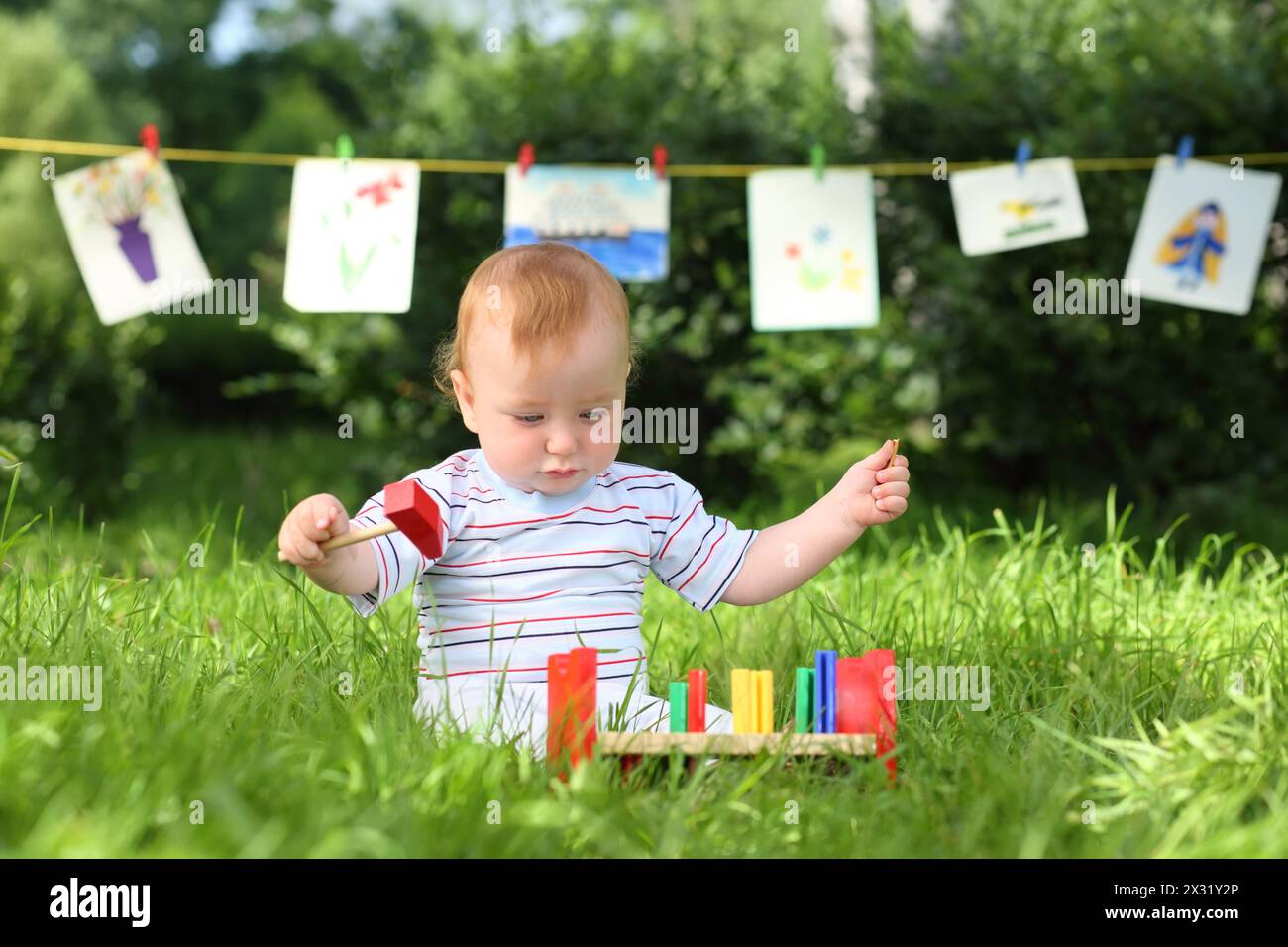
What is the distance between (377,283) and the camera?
4.01 m

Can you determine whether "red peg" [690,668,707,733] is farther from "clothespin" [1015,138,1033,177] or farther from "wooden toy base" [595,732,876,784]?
"clothespin" [1015,138,1033,177]

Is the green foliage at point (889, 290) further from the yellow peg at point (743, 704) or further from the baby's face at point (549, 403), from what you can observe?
the yellow peg at point (743, 704)

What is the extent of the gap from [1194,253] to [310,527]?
11.0 feet

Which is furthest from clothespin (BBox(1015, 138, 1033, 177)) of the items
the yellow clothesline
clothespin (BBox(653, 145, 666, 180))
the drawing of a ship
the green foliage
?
the drawing of a ship

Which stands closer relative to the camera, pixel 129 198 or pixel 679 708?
pixel 679 708

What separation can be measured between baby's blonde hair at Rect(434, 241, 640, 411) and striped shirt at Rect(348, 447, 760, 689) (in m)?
0.25

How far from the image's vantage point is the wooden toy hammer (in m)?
2.07

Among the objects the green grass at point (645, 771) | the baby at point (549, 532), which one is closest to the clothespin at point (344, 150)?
the green grass at point (645, 771)

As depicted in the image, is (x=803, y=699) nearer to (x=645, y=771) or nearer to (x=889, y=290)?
(x=645, y=771)

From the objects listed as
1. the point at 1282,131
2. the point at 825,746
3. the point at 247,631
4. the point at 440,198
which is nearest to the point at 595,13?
the point at 440,198

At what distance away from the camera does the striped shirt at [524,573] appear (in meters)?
2.38

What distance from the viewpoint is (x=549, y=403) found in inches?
90.6

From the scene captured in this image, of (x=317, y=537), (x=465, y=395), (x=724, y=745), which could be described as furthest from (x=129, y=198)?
(x=724, y=745)

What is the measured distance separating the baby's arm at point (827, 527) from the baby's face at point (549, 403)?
336mm
